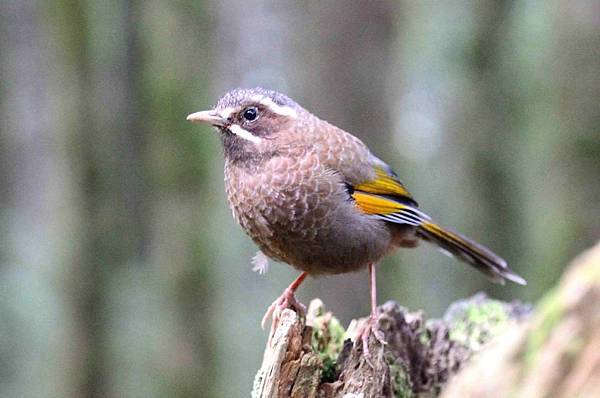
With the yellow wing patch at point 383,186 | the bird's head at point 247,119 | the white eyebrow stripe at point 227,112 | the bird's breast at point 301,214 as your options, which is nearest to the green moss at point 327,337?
the bird's breast at point 301,214

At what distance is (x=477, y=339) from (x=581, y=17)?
3.69 m

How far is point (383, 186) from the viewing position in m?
6.21

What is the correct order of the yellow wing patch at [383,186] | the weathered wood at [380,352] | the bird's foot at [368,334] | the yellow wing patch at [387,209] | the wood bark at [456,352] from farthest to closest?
the yellow wing patch at [383,186]
the yellow wing patch at [387,209]
the bird's foot at [368,334]
the weathered wood at [380,352]
the wood bark at [456,352]

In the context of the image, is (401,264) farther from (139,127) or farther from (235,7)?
→ (235,7)

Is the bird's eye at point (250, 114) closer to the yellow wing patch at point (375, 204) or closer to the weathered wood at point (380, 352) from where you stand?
the yellow wing patch at point (375, 204)

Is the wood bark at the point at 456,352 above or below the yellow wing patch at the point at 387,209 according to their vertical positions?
below

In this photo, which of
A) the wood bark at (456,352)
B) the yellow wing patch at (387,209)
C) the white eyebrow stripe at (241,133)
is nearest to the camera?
the wood bark at (456,352)

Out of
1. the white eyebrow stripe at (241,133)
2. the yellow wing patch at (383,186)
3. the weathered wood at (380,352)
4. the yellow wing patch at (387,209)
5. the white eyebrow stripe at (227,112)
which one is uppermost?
the white eyebrow stripe at (227,112)

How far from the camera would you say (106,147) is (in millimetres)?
8930

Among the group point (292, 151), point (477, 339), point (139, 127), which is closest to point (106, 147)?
point (139, 127)

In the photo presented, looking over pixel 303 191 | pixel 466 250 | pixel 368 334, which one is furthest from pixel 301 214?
pixel 466 250

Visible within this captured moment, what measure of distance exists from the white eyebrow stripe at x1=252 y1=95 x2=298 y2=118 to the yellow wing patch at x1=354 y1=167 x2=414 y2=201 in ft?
2.33

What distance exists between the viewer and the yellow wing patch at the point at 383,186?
240 inches

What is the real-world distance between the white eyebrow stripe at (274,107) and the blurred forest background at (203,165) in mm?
3201
